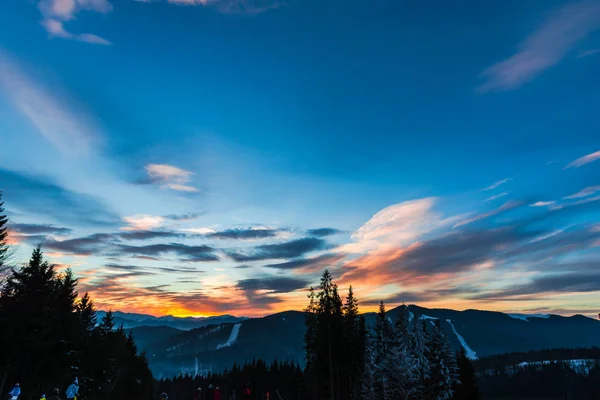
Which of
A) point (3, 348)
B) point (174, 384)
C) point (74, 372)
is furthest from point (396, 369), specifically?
point (174, 384)

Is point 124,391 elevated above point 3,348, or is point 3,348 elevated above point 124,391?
point 3,348

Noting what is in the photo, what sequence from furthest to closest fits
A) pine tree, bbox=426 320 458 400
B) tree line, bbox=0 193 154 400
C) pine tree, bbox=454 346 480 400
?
pine tree, bbox=454 346 480 400 < pine tree, bbox=426 320 458 400 < tree line, bbox=0 193 154 400

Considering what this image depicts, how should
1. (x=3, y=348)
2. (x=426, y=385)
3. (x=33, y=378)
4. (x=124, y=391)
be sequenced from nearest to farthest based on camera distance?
(x=3, y=348), (x=33, y=378), (x=426, y=385), (x=124, y=391)

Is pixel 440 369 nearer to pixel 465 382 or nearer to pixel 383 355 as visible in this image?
pixel 383 355

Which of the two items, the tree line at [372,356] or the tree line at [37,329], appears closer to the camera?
the tree line at [37,329]

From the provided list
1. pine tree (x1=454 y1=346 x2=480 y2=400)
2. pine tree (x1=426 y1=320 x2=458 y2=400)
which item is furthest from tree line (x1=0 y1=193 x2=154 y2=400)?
pine tree (x1=454 y1=346 x2=480 y2=400)

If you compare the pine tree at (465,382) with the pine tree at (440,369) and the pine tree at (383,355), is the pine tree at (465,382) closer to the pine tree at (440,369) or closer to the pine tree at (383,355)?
the pine tree at (440,369)

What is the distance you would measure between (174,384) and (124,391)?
311 feet

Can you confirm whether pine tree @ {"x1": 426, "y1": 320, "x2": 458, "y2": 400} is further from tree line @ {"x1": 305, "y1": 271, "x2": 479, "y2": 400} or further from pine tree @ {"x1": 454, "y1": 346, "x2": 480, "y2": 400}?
pine tree @ {"x1": 454, "y1": 346, "x2": 480, "y2": 400}

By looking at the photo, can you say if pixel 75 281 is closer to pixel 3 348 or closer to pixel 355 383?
pixel 3 348

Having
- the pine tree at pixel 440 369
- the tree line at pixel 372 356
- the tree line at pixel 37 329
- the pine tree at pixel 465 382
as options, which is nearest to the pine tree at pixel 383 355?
the tree line at pixel 372 356

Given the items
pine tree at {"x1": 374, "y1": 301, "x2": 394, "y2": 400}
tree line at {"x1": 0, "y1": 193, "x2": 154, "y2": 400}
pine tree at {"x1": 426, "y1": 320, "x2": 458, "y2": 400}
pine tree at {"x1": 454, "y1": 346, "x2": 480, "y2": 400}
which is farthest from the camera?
pine tree at {"x1": 454, "y1": 346, "x2": 480, "y2": 400}

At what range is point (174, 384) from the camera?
484 feet

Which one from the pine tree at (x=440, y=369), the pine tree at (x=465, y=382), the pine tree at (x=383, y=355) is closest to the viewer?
the pine tree at (x=383, y=355)
